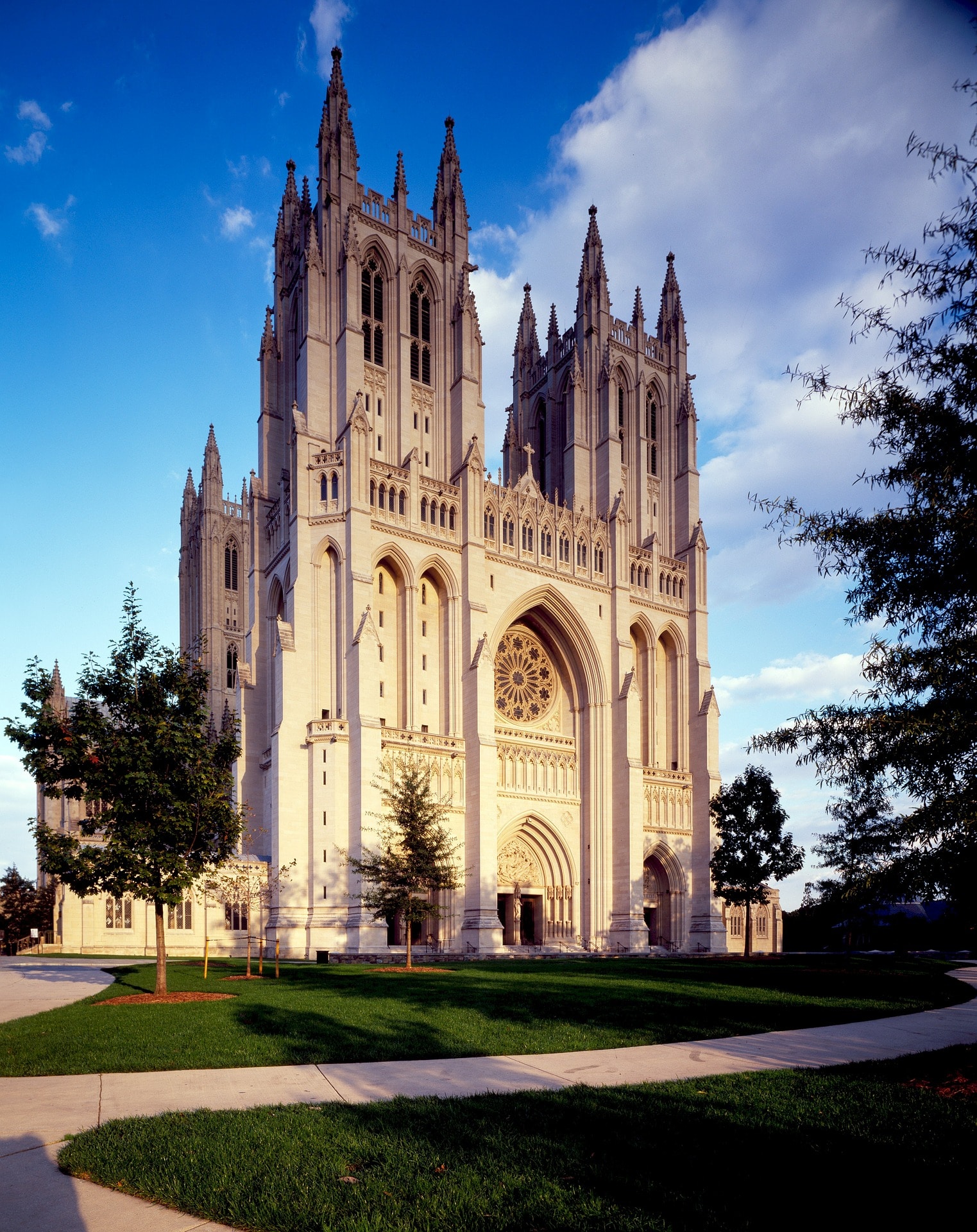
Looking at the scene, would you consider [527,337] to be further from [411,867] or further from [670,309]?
[411,867]

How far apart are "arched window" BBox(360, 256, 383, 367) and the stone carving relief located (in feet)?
89.2

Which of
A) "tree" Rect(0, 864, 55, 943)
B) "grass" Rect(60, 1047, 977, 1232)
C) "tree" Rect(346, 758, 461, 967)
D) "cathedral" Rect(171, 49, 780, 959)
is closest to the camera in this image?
"grass" Rect(60, 1047, 977, 1232)

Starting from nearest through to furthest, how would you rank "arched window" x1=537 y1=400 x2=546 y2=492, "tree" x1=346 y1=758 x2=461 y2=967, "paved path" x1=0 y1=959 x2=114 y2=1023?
"paved path" x1=0 y1=959 x2=114 y2=1023 → "tree" x1=346 y1=758 x2=461 y2=967 → "arched window" x1=537 y1=400 x2=546 y2=492

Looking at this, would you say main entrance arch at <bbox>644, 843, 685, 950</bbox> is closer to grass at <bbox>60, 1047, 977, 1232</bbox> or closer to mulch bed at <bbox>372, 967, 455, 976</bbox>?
mulch bed at <bbox>372, 967, 455, 976</bbox>

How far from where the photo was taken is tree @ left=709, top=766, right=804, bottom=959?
153 feet

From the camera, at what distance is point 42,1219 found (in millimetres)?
5438

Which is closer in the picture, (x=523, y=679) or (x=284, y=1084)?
(x=284, y=1084)

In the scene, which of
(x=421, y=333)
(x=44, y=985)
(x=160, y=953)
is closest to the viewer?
(x=160, y=953)

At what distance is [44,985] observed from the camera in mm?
22828

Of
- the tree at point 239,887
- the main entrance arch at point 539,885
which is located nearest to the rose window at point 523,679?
the main entrance arch at point 539,885

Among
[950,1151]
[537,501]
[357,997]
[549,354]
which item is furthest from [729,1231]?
[549,354]

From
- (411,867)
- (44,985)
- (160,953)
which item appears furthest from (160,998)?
(411,867)

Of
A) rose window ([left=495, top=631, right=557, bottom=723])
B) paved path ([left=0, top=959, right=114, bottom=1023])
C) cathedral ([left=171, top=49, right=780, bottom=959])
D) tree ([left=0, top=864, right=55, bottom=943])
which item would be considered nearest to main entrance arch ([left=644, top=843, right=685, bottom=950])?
cathedral ([left=171, top=49, right=780, bottom=959])

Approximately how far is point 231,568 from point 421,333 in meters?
38.3
